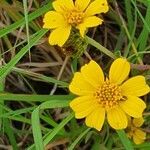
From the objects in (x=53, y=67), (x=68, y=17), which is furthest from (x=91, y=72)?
(x=53, y=67)

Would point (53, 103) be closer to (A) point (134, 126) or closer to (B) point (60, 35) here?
(B) point (60, 35)

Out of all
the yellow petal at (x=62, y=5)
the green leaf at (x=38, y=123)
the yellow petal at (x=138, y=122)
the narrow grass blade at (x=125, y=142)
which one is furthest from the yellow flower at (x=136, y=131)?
the yellow petal at (x=62, y=5)

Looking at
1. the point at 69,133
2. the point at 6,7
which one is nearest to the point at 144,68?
the point at 69,133

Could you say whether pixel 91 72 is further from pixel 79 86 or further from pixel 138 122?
pixel 138 122

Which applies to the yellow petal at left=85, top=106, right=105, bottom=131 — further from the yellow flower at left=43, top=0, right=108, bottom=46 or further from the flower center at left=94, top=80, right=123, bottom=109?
the yellow flower at left=43, top=0, right=108, bottom=46

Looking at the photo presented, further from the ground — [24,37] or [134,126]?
[24,37]

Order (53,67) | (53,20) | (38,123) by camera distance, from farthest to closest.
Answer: (53,67)
(53,20)
(38,123)
